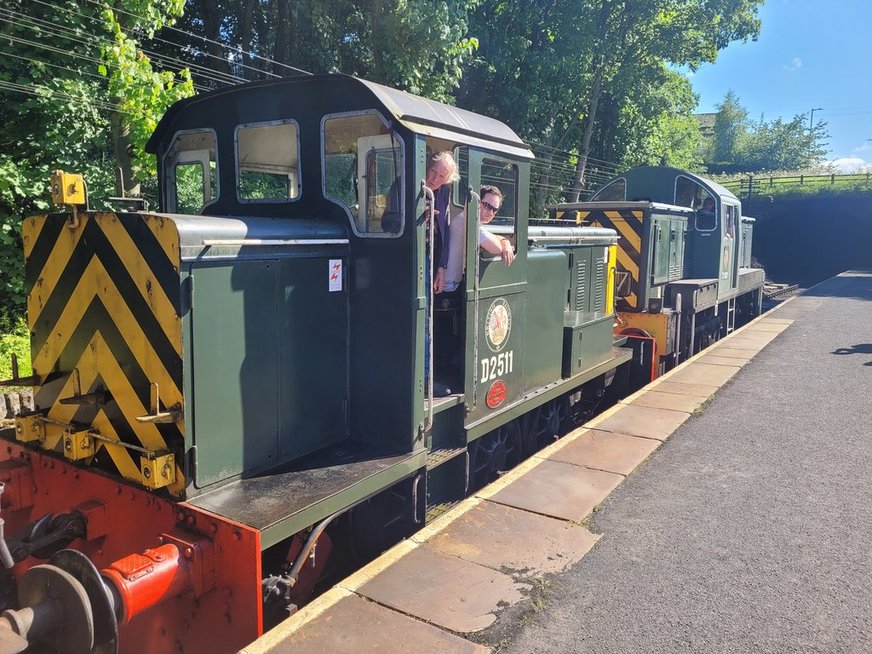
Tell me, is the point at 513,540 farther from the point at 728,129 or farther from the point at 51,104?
the point at 728,129

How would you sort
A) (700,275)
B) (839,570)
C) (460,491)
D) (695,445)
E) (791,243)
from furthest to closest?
(791,243) → (700,275) → (695,445) → (460,491) → (839,570)

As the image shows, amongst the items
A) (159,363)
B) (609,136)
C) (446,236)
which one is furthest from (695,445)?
(609,136)

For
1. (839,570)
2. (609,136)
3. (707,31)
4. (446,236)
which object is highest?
(707,31)

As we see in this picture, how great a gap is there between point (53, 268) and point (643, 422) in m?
4.97

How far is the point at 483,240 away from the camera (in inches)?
171

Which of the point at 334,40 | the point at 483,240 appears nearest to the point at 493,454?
the point at 483,240

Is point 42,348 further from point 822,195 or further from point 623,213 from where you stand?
point 822,195

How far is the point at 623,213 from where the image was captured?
33.0 ft

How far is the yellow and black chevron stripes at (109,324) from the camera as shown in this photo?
3031 millimetres

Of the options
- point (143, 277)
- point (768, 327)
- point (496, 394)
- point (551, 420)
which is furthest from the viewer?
point (768, 327)

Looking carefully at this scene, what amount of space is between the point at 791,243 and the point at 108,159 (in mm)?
29523

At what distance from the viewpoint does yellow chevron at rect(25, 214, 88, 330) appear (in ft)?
11.0

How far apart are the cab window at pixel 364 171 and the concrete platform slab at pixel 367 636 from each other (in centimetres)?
195

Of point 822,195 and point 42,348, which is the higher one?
point 822,195
